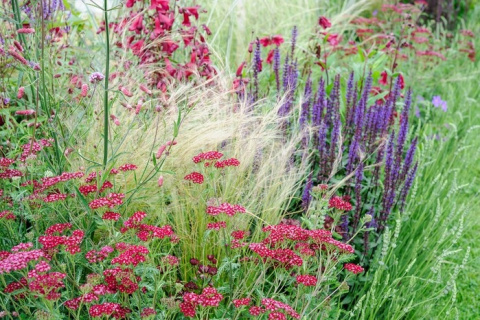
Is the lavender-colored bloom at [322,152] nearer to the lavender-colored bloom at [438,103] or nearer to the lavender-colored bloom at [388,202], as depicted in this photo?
the lavender-colored bloom at [388,202]

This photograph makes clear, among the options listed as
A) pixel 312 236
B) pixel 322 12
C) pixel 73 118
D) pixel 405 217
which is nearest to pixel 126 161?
pixel 73 118

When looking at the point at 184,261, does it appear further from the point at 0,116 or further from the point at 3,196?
the point at 0,116

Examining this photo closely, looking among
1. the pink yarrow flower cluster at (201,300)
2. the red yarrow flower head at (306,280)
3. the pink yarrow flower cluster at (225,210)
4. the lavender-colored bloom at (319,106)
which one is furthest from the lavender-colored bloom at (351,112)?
the pink yarrow flower cluster at (201,300)

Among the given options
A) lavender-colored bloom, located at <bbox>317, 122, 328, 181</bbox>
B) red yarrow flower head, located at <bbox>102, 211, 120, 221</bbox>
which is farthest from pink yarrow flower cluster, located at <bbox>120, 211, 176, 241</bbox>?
lavender-colored bloom, located at <bbox>317, 122, 328, 181</bbox>

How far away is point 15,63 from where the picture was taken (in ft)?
8.56

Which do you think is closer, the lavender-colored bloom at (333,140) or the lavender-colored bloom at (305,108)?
the lavender-colored bloom at (333,140)

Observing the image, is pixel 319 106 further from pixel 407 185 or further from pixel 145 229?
pixel 145 229

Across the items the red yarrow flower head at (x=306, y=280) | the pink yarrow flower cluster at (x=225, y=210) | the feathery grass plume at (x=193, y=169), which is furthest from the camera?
the feathery grass plume at (x=193, y=169)

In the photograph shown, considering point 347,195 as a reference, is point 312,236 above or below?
above

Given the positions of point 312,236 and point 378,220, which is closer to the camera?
point 312,236

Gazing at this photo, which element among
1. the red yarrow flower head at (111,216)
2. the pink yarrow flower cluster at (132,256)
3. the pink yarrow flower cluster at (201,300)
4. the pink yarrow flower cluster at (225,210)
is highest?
the red yarrow flower head at (111,216)

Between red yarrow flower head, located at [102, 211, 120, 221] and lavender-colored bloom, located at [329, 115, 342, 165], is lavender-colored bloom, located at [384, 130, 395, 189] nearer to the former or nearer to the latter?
lavender-colored bloom, located at [329, 115, 342, 165]

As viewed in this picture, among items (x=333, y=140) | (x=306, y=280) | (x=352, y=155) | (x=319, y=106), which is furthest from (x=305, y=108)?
(x=306, y=280)

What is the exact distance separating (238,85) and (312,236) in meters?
1.81
